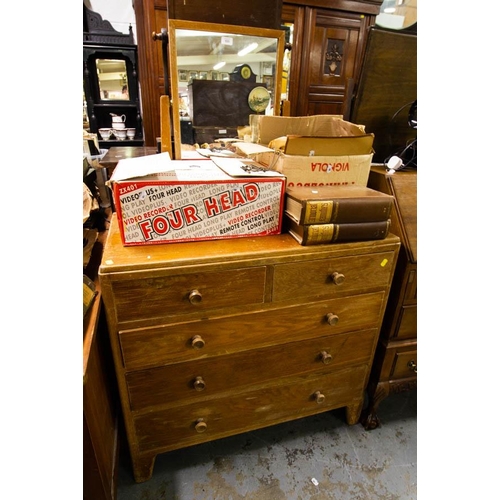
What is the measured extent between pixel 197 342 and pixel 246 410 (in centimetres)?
41

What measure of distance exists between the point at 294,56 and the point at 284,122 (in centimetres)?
181

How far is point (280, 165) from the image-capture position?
3.42 feet

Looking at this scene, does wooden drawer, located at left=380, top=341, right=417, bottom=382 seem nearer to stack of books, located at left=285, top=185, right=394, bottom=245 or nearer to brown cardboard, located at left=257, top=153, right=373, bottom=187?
stack of books, located at left=285, top=185, right=394, bottom=245

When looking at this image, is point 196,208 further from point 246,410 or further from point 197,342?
point 246,410

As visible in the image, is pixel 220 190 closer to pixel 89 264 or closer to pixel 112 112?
pixel 89 264

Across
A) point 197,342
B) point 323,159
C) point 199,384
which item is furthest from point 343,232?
point 199,384

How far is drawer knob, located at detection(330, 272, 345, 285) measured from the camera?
3.27 feet

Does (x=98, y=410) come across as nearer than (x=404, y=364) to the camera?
Yes

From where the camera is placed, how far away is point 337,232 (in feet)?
3.13

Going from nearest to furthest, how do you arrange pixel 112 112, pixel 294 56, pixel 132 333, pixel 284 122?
pixel 132 333, pixel 284 122, pixel 294 56, pixel 112 112

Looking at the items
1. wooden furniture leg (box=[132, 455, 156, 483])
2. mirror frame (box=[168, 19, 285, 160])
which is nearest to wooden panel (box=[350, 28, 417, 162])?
mirror frame (box=[168, 19, 285, 160])

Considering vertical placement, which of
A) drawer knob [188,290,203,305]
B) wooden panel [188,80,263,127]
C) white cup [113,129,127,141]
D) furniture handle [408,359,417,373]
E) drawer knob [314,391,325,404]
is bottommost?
drawer knob [314,391,325,404]

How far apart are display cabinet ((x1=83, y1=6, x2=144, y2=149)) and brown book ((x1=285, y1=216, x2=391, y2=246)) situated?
2.53 m

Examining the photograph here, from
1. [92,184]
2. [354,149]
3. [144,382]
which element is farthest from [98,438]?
[354,149]
